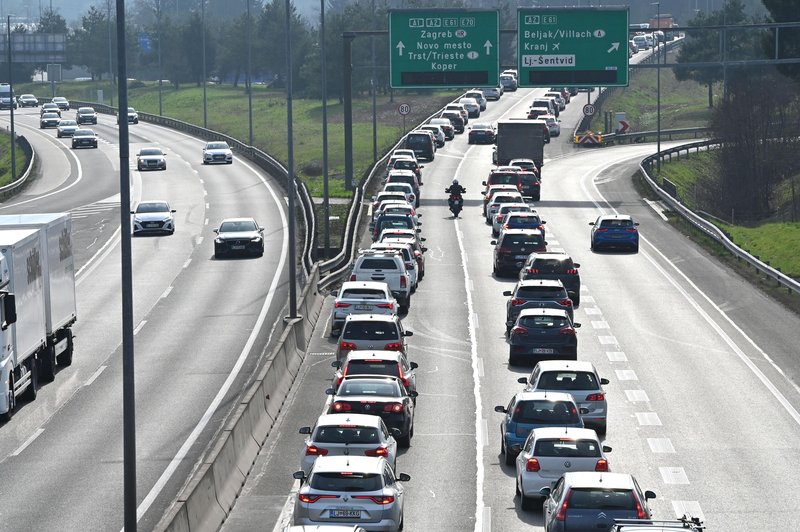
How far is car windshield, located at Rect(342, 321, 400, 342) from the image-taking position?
3459cm

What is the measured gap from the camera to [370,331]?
3462cm

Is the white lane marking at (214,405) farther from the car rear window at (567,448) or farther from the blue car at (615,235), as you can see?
the blue car at (615,235)

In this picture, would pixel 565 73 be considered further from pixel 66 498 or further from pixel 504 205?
pixel 66 498

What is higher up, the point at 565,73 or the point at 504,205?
the point at 565,73

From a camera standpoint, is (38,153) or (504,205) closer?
(504,205)

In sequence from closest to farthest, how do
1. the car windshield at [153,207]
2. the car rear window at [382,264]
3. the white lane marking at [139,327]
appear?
the white lane marking at [139,327] → the car rear window at [382,264] → the car windshield at [153,207]

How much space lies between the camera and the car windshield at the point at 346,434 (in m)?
23.9

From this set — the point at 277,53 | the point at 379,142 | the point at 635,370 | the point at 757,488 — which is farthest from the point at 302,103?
the point at 757,488

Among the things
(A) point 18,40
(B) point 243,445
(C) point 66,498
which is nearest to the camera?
(C) point 66,498

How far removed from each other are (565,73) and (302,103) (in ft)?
326

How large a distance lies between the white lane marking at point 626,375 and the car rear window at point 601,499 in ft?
51.2

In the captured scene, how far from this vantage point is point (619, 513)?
19.7 metres

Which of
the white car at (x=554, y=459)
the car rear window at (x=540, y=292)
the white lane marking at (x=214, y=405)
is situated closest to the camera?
the white car at (x=554, y=459)

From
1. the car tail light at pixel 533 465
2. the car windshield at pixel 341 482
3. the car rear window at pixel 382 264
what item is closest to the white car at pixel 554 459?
the car tail light at pixel 533 465
